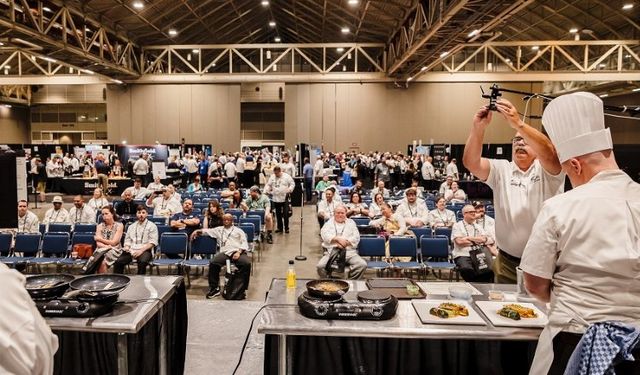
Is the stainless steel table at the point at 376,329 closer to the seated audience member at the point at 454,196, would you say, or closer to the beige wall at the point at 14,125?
the seated audience member at the point at 454,196

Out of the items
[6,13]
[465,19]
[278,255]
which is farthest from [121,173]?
[465,19]

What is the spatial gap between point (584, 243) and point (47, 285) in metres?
2.80

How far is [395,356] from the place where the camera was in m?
2.77

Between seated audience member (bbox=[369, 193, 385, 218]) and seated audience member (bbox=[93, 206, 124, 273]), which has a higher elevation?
seated audience member (bbox=[369, 193, 385, 218])

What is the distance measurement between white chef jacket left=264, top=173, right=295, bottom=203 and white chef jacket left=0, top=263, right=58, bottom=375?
10112 millimetres

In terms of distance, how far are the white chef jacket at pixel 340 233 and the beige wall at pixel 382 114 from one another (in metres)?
16.4

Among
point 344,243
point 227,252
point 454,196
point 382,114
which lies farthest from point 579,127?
point 382,114

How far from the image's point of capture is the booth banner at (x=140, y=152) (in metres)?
19.2

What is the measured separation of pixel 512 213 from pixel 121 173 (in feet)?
60.4

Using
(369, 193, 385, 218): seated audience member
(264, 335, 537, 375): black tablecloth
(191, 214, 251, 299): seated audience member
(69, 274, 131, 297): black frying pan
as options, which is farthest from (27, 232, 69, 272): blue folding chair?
(264, 335, 537, 375): black tablecloth

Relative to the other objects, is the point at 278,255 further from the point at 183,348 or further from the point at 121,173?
the point at 121,173

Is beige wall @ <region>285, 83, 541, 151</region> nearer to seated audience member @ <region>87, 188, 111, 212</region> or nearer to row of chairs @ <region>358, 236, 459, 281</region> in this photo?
seated audience member @ <region>87, 188, 111, 212</region>

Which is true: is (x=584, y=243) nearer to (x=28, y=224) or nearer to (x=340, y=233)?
(x=340, y=233)

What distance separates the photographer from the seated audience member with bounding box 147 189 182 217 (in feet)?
34.8
